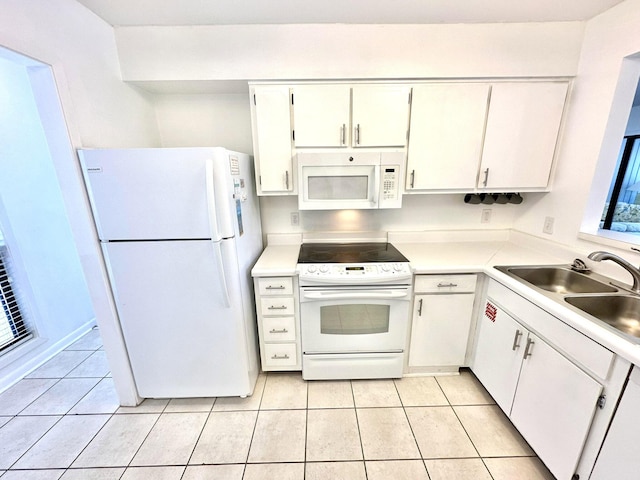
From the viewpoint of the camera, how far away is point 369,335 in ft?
6.09


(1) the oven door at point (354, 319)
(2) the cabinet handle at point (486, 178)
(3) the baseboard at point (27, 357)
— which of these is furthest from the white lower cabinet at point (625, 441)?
(3) the baseboard at point (27, 357)

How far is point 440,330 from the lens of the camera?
189 cm

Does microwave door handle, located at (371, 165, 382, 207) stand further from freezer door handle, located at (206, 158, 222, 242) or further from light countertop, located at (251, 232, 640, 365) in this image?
freezer door handle, located at (206, 158, 222, 242)

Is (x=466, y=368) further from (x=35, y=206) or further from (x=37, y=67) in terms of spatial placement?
(x=35, y=206)

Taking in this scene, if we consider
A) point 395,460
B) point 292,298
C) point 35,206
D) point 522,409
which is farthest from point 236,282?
point 35,206

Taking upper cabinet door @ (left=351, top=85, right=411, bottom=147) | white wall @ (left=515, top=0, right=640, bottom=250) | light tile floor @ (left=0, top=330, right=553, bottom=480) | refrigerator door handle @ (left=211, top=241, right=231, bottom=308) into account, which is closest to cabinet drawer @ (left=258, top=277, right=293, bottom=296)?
refrigerator door handle @ (left=211, top=241, right=231, bottom=308)

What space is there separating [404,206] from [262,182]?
126 centimetres

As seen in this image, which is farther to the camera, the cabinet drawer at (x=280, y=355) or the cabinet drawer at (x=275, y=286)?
the cabinet drawer at (x=280, y=355)

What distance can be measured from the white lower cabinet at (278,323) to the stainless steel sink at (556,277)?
1440mm

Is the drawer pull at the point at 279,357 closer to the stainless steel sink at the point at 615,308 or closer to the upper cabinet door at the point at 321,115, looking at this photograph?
the upper cabinet door at the point at 321,115

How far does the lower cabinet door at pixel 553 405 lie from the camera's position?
1.12 metres

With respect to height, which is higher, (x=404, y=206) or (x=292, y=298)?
(x=404, y=206)

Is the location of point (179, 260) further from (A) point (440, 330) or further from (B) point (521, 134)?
(B) point (521, 134)

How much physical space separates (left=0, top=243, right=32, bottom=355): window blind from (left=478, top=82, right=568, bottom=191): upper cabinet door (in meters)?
3.93
